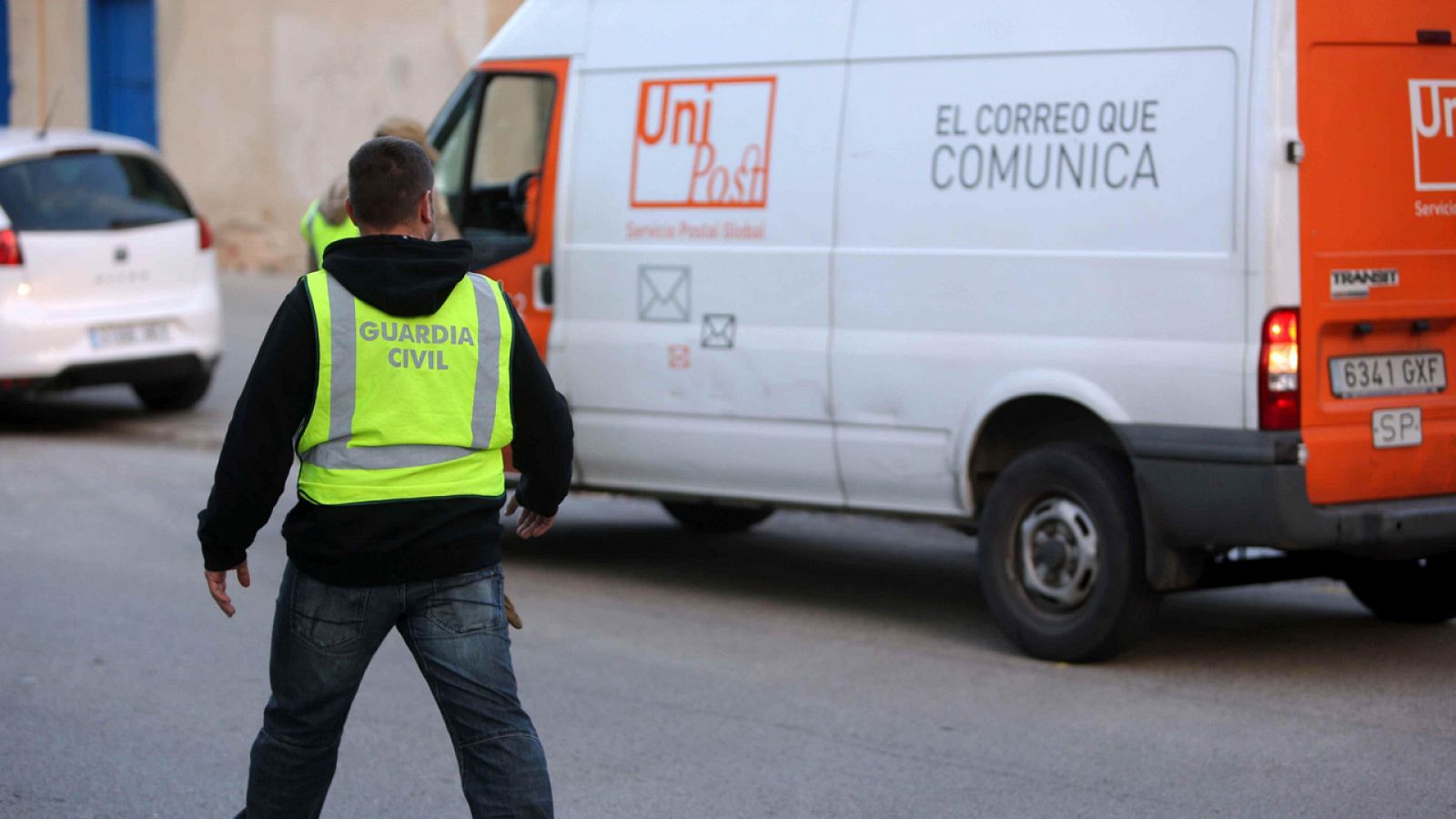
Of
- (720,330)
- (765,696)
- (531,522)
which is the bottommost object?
(765,696)

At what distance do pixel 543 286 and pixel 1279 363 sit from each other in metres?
3.17

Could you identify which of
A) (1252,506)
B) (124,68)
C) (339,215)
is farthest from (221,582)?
(124,68)

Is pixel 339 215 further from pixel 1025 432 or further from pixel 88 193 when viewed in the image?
pixel 88 193

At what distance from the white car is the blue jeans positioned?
8811mm

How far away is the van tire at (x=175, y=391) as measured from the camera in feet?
43.3

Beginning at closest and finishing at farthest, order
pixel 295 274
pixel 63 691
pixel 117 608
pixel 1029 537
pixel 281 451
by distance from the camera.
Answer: pixel 281 451
pixel 63 691
pixel 1029 537
pixel 117 608
pixel 295 274

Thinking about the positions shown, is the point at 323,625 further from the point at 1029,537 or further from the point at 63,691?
the point at 1029,537

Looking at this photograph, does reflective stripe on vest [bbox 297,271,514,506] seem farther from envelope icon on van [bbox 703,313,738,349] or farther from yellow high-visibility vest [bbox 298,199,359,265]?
yellow high-visibility vest [bbox 298,199,359,265]

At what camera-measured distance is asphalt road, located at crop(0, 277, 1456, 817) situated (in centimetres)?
508

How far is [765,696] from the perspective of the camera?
6.12 metres

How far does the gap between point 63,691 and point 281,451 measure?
3001mm

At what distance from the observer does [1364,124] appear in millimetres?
6082

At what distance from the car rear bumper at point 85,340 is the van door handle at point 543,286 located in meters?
5.04

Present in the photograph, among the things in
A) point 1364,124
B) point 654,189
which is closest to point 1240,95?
point 1364,124
